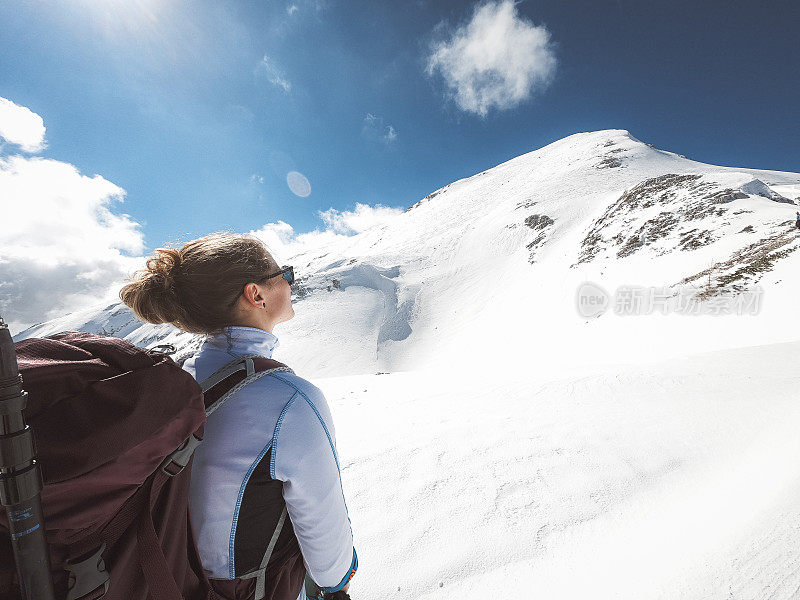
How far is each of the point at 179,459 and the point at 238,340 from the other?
Answer: 55 cm

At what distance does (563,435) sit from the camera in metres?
4.11

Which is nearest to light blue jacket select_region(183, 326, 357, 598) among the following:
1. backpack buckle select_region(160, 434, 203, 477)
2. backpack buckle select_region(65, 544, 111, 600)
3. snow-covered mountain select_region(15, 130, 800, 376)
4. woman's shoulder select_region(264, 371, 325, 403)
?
woman's shoulder select_region(264, 371, 325, 403)

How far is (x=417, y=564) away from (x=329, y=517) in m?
1.71

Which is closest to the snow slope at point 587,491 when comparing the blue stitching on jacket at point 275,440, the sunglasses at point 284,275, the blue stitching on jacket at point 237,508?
the blue stitching on jacket at point 237,508

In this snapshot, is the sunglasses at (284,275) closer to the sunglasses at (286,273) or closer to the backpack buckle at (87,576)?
the sunglasses at (286,273)

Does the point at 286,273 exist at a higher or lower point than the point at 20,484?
higher

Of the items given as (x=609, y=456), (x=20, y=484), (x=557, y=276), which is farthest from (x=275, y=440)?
(x=557, y=276)

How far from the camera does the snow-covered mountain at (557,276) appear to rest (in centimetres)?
1191

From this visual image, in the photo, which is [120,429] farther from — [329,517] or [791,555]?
[791,555]

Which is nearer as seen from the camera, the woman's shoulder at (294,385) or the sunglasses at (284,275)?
the woman's shoulder at (294,385)

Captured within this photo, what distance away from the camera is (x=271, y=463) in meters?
1.19

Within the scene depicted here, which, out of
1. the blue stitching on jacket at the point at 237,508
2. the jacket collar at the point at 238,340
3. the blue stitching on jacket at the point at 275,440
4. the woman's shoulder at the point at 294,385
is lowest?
the blue stitching on jacket at the point at 237,508

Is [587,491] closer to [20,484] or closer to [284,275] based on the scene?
[284,275]

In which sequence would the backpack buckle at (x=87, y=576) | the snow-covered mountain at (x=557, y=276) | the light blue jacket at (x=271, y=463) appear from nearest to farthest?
the backpack buckle at (x=87, y=576)
the light blue jacket at (x=271, y=463)
the snow-covered mountain at (x=557, y=276)
